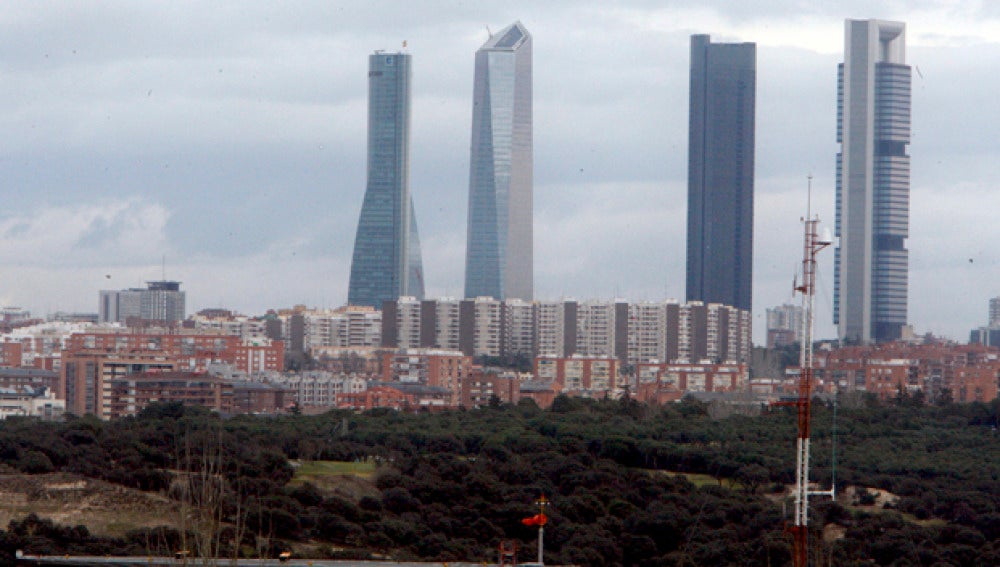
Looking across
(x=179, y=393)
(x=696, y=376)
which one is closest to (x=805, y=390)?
(x=179, y=393)

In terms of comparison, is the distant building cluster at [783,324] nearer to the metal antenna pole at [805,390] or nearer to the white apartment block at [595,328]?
the white apartment block at [595,328]

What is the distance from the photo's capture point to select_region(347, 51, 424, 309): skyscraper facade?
172 m

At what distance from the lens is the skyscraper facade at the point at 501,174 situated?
16125cm

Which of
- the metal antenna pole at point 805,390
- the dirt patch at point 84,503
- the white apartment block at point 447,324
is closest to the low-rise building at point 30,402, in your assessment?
the dirt patch at point 84,503

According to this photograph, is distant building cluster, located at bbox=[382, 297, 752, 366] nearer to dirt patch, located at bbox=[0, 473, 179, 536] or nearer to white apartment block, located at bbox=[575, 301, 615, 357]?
white apartment block, located at bbox=[575, 301, 615, 357]

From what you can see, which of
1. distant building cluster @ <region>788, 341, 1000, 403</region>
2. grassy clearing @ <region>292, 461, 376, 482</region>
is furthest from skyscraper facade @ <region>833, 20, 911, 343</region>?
grassy clearing @ <region>292, 461, 376, 482</region>

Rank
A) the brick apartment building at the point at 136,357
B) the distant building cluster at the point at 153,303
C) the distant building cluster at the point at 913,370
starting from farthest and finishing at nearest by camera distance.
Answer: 1. the distant building cluster at the point at 153,303
2. the distant building cluster at the point at 913,370
3. the brick apartment building at the point at 136,357

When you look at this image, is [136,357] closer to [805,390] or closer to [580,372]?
[580,372]

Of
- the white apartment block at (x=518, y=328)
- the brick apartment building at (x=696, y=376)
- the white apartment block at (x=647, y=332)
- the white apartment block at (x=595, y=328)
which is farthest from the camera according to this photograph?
the white apartment block at (x=518, y=328)

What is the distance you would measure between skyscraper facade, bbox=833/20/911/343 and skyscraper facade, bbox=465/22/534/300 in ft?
101

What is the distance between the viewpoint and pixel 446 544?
2580cm

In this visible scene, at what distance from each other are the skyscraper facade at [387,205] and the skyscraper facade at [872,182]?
42.6 meters

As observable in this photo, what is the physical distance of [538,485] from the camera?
32125mm

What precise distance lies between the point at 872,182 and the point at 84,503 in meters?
145
